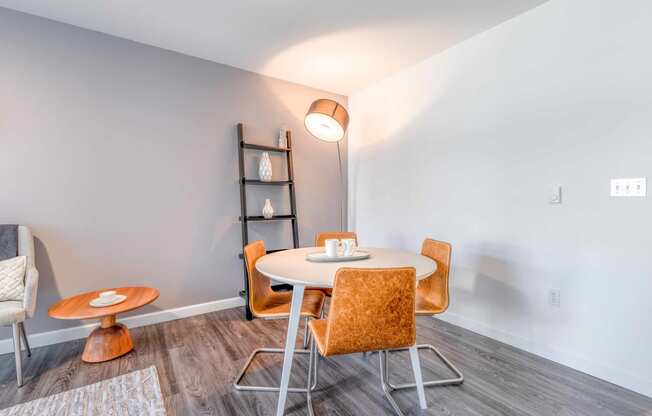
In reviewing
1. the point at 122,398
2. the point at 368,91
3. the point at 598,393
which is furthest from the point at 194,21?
the point at 598,393

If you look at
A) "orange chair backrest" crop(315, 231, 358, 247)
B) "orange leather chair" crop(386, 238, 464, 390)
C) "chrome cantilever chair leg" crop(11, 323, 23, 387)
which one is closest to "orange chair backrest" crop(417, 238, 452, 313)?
"orange leather chair" crop(386, 238, 464, 390)

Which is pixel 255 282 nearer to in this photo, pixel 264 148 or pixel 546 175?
pixel 264 148

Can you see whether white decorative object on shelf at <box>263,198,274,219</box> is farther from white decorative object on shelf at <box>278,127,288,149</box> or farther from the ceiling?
the ceiling

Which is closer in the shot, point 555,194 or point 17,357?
point 17,357

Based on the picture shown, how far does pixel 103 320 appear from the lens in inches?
84.0

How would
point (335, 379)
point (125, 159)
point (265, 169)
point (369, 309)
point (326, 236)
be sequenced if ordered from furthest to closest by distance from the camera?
point (265, 169) < point (326, 236) < point (125, 159) < point (335, 379) < point (369, 309)

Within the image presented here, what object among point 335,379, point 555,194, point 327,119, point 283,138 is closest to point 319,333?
point 335,379

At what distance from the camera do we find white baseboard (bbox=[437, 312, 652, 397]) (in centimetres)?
171

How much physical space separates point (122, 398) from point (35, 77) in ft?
7.43

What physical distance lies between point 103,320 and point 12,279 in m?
0.58

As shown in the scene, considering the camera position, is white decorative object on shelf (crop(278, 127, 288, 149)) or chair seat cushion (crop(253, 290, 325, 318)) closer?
chair seat cushion (crop(253, 290, 325, 318))

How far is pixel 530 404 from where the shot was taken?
1605 millimetres

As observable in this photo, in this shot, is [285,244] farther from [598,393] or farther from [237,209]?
[598,393]

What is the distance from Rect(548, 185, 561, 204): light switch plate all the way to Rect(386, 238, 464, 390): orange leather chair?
760 millimetres
